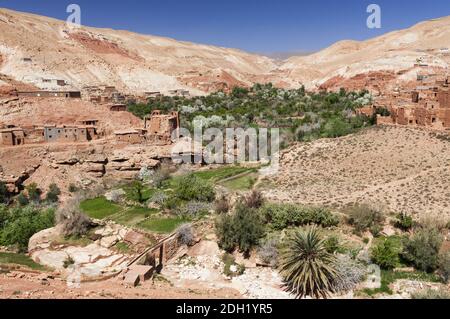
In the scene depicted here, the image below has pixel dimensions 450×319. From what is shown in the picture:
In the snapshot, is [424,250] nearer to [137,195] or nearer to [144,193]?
[137,195]

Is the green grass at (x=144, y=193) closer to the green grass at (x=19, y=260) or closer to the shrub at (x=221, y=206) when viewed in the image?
the shrub at (x=221, y=206)

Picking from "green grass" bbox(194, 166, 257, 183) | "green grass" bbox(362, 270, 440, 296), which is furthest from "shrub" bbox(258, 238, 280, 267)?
"green grass" bbox(194, 166, 257, 183)

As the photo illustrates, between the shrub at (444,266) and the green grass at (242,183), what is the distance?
9430 millimetres

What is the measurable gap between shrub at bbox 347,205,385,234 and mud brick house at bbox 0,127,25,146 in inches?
851

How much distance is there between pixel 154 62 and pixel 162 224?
66.9 metres

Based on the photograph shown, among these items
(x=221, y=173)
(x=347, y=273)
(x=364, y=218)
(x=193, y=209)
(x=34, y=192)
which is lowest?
(x=347, y=273)

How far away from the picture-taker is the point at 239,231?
1470 centimetres

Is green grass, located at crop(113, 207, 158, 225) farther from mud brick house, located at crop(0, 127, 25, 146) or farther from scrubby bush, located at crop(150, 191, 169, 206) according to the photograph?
mud brick house, located at crop(0, 127, 25, 146)

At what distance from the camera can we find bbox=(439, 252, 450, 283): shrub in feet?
41.7

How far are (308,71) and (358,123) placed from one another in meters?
52.5

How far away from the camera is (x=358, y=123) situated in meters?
29.1

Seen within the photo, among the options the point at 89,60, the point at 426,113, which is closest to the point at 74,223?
the point at 426,113

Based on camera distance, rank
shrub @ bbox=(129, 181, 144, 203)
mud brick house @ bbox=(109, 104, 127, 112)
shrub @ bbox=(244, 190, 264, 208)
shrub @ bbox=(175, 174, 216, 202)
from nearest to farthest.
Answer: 1. shrub @ bbox=(244, 190, 264, 208)
2. shrub @ bbox=(175, 174, 216, 202)
3. shrub @ bbox=(129, 181, 144, 203)
4. mud brick house @ bbox=(109, 104, 127, 112)
